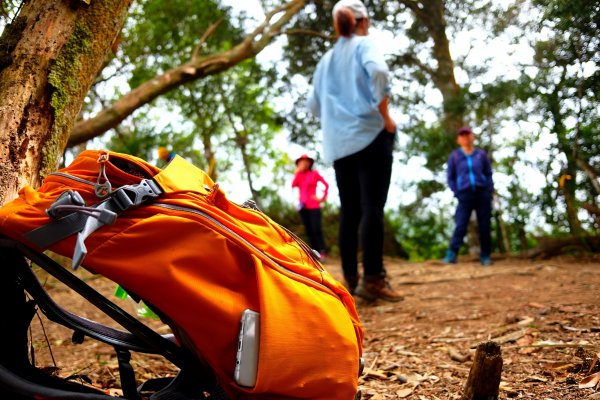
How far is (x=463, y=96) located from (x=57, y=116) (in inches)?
300

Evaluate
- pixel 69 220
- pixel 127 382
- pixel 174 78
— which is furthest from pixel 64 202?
pixel 174 78

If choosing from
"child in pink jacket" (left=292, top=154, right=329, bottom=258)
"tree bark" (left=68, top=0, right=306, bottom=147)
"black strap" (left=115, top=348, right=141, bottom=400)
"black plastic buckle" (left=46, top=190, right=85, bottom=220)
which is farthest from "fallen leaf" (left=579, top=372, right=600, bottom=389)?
"child in pink jacket" (left=292, top=154, right=329, bottom=258)

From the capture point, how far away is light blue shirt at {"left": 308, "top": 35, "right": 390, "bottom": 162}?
3.46 metres

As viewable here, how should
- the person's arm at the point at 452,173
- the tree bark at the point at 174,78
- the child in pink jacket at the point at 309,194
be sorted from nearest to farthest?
the tree bark at the point at 174,78, the person's arm at the point at 452,173, the child in pink jacket at the point at 309,194

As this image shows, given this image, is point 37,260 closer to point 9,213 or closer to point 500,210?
point 9,213

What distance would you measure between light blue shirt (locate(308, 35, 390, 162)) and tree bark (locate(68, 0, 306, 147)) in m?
2.73

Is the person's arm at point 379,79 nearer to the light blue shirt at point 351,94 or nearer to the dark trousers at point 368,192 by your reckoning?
the light blue shirt at point 351,94

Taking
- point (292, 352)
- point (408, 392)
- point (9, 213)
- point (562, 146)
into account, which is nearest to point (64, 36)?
point (9, 213)

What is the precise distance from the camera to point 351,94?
369 cm

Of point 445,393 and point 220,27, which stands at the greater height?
point 220,27

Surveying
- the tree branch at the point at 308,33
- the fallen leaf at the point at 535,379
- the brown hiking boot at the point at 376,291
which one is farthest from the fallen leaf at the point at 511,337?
the tree branch at the point at 308,33

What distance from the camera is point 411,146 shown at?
9602mm

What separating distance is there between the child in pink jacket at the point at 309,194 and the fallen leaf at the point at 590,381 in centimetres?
619

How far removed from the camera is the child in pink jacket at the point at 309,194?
26.0 ft
